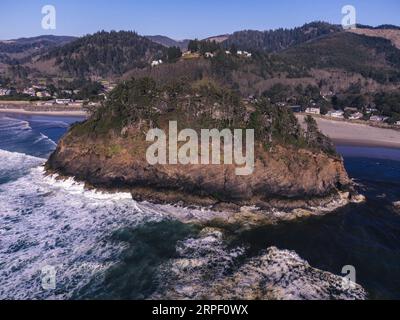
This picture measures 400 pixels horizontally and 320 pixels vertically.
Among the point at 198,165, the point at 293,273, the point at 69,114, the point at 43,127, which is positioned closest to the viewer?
the point at 293,273

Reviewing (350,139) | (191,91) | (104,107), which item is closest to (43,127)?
(104,107)

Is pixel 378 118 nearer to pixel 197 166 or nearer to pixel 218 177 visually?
pixel 218 177

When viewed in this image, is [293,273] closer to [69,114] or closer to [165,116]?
[165,116]

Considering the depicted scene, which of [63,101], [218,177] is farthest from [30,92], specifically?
[218,177]

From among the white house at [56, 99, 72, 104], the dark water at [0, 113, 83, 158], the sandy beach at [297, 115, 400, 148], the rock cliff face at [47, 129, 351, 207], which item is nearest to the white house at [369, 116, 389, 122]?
the sandy beach at [297, 115, 400, 148]

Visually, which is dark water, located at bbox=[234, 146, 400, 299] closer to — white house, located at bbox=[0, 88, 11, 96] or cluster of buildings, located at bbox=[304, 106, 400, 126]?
cluster of buildings, located at bbox=[304, 106, 400, 126]
